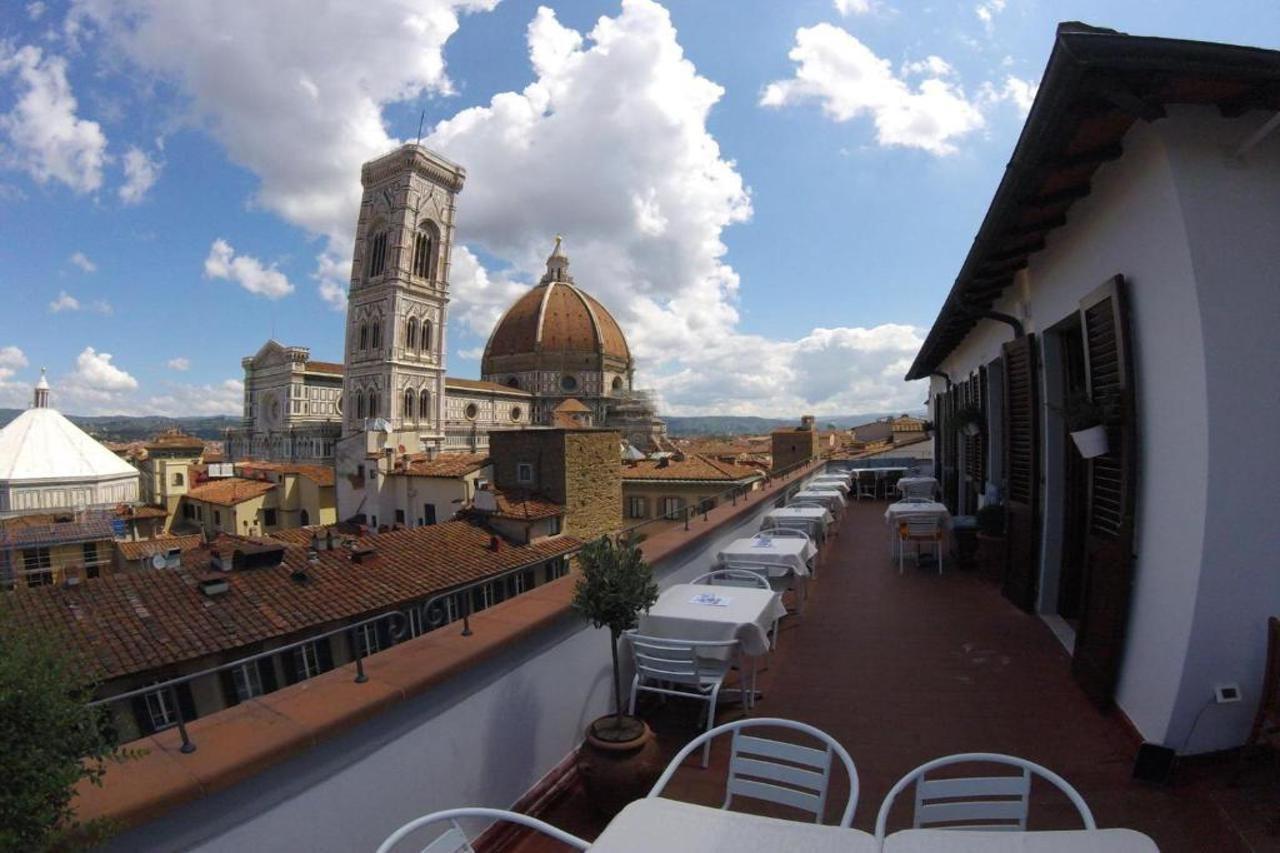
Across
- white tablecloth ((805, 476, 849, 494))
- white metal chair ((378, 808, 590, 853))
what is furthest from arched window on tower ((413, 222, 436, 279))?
white metal chair ((378, 808, 590, 853))

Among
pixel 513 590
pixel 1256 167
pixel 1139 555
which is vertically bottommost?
pixel 513 590

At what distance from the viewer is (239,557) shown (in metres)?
12.8

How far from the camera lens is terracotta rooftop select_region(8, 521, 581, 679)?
378 inches

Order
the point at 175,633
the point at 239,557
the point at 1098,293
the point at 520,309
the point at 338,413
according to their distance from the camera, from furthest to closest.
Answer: the point at 520,309 < the point at 338,413 < the point at 239,557 < the point at 175,633 < the point at 1098,293

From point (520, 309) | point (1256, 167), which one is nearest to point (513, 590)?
point (1256, 167)

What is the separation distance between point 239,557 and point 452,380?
50429 mm

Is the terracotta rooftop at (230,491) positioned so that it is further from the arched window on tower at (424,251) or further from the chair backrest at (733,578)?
the chair backrest at (733,578)

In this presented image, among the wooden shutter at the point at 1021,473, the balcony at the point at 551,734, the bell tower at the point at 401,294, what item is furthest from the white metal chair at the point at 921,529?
the bell tower at the point at 401,294

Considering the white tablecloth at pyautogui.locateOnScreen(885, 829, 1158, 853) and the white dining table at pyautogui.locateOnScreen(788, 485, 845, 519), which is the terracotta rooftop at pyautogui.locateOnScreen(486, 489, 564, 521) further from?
the white tablecloth at pyautogui.locateOnScreen(885, 829, 1158, 853)

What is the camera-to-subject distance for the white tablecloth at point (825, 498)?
9711mm

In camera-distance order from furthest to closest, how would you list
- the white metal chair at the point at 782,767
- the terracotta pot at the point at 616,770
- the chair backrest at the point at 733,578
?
the chair backrest at the point at 733,578 < the terracotta pot at the point at 616,770 < the white metal chair at the point at 782,767

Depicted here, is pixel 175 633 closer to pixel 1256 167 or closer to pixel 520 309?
pixel 1256 167

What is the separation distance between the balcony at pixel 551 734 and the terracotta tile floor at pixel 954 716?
0.5 inches

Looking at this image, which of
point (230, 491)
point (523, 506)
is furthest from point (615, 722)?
point (230, 491)
